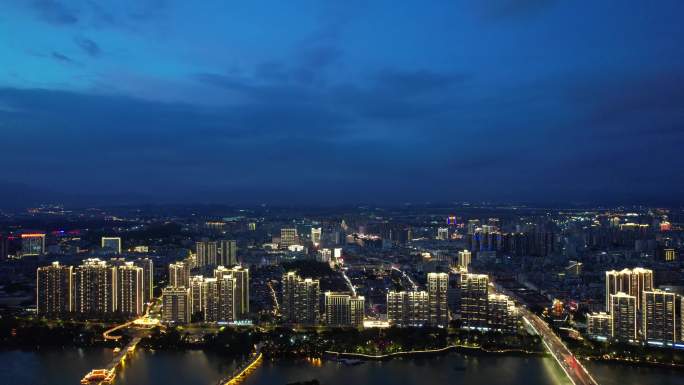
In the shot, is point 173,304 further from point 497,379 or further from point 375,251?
point 375,251

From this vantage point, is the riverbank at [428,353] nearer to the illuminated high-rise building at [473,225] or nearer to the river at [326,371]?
the river at [326,371]

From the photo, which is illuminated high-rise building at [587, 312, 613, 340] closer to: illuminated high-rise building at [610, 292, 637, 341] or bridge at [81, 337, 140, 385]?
illuminated high-rise building at [610, 292, 637, 341]

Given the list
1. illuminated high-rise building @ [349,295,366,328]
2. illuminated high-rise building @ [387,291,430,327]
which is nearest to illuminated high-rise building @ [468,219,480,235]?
illuminated high-rise building @ [387,291,430,327]

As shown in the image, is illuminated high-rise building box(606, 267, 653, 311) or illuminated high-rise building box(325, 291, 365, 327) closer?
illuminated high-rise building box(325, 291, 365, 327)

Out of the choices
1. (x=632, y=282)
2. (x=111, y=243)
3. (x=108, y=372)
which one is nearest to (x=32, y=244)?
(x=111, y=243)

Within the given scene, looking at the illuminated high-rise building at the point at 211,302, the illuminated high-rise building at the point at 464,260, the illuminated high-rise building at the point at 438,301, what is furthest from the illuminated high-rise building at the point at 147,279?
the illuminated high-rise building at the point at 464,260

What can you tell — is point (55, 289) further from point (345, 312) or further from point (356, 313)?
point (356, 313)
